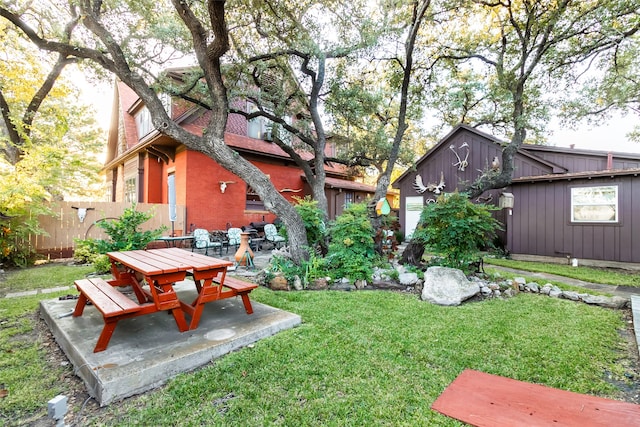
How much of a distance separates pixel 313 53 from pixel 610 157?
9869mm

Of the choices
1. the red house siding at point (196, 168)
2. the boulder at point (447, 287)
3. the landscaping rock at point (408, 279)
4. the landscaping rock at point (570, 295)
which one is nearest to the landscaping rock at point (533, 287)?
the landscaping rock at point (570, 295)

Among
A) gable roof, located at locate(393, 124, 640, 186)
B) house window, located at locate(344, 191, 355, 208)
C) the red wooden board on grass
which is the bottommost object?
the red wooden board on grass

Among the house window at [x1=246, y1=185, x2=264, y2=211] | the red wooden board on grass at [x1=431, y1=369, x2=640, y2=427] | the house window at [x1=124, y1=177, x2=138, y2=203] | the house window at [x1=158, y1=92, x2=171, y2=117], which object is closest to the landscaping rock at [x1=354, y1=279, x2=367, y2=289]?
the red wooden board on grass at [x1=431, y1=369, x2=640, y2=427]

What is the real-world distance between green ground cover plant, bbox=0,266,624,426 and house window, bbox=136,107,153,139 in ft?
30.6

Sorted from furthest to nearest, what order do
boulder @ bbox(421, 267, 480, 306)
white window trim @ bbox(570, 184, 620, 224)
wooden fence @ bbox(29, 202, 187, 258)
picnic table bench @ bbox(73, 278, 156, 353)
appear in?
1. wooden fence @ bbox(29, 202, 187, 258)
2. white window trim @ bbox(570, 184, 620, 224)
3. boulder @ bbox(421, 267, 480, 306)
4. picnic table bench @ bbox(73, 278, 156, 353)

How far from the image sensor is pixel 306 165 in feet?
33.8

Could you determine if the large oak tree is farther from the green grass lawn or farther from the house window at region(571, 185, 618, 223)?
the house window at region(571, 185, 618, 223)

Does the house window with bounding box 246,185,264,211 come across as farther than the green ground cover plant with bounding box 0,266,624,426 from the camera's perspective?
Yes

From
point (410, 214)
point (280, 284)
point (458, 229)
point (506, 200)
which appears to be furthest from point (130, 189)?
point (506, 200)

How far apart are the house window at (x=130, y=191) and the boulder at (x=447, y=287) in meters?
12.8

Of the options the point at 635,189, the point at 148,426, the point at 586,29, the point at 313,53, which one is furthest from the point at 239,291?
the point at 635,189

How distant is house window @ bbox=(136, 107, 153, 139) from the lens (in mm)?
11641

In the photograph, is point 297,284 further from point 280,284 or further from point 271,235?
point 271,235

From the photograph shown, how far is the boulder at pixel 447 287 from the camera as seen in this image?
4480mm
